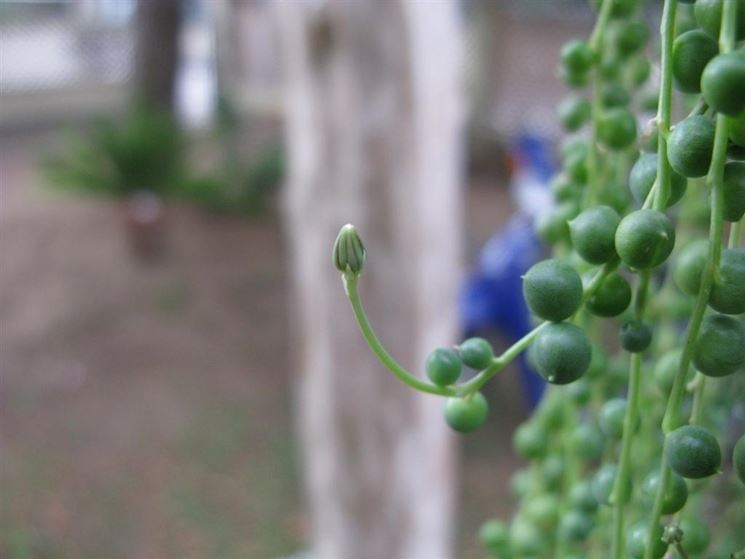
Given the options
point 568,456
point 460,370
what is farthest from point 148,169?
point 460,370

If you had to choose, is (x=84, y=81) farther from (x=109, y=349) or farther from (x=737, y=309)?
(x=737, y=309)

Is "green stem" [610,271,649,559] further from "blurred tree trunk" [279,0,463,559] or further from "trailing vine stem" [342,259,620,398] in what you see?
"blurred tree trunk" [279,0,463,559]

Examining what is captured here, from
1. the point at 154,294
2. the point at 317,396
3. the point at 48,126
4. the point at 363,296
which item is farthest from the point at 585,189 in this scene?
the point at 48,126

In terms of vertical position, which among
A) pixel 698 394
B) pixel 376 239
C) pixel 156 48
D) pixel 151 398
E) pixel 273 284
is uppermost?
pixel 698 394

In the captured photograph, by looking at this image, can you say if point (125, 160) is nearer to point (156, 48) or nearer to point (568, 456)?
point (156, 48)

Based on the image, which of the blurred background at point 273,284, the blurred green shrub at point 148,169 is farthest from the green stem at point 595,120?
the blurred green shrub at point 148,169

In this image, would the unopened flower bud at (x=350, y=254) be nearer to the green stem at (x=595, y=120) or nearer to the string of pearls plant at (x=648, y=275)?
the string of pearls plant at (x=648, y=275)
